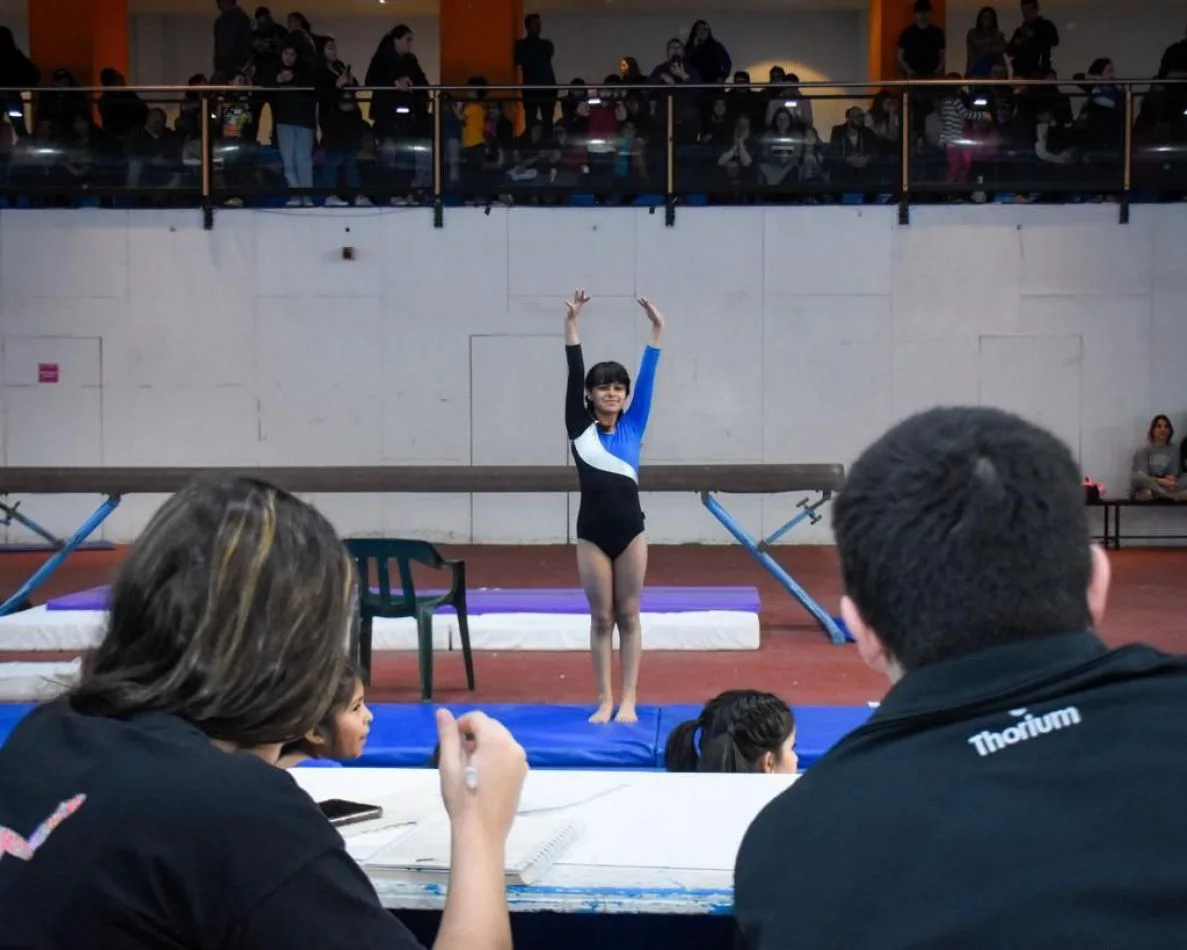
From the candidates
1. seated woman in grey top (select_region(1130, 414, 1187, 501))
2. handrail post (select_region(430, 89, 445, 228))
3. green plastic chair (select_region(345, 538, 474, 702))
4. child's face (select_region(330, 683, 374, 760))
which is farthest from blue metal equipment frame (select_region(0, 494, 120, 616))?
seated woman in grey top (select_region(1130, 414, 1187, 501))

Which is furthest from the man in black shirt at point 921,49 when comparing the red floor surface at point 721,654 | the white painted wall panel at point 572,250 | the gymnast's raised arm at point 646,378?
the gymnast's raised arm at point 646,378

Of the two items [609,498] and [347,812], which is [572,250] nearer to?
[609,498]

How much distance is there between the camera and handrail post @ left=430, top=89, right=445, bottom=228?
11266mm

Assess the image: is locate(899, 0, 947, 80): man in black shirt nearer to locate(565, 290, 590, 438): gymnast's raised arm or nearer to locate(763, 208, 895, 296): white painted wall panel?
locate(763, 208, 895, 296): white painted wall panel

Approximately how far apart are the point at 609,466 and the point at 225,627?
4338mm

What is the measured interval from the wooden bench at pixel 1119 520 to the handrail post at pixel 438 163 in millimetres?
6392

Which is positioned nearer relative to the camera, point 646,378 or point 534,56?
point 646,378

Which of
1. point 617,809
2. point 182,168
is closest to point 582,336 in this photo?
point 182,168

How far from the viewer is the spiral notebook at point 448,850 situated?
5.32 feet

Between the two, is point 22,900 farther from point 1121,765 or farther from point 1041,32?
point 1041,32

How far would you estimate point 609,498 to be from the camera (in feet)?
17.9

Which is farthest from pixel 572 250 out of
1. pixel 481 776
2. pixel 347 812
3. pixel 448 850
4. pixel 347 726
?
pixel 481 776

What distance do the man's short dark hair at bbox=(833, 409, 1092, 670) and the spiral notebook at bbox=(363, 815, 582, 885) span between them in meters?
0.74

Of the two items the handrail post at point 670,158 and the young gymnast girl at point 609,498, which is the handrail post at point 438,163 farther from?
the young gymnast girl at point 609,498
